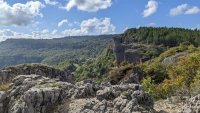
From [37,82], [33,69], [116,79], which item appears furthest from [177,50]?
[37,82]

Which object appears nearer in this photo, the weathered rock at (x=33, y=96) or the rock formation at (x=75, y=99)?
the rock formation at (x=75, y=99)

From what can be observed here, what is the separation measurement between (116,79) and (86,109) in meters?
79.4

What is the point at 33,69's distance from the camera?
6994cm

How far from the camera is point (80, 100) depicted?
116 feet

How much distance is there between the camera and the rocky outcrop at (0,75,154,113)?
32.8 metres

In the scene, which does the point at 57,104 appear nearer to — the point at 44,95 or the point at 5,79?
the point at 44,95

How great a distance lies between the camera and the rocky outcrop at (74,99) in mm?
32750

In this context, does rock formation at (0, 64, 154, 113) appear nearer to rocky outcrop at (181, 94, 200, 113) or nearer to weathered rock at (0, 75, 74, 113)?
weathered rock at (0, 75, 74, 113)

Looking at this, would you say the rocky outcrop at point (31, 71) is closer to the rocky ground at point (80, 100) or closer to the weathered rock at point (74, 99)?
the rocky ground at point (80, 100)

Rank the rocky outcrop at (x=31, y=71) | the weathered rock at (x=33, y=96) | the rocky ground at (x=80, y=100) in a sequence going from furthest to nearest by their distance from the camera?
the rocky outcrop at (x=31, y=71), the weathered rock at (x=33, y=96), the rocky ground at (x=80, y=100)

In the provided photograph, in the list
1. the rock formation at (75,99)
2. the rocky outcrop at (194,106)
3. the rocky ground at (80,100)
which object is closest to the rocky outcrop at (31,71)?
the rocky ground at (80,100)

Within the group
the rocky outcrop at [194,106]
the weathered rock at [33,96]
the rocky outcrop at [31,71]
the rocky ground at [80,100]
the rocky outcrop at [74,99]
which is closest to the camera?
the rocky outcrop at [194,106]

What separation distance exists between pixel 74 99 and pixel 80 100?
647mm

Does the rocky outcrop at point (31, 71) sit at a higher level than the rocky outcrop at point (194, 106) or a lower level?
lower
